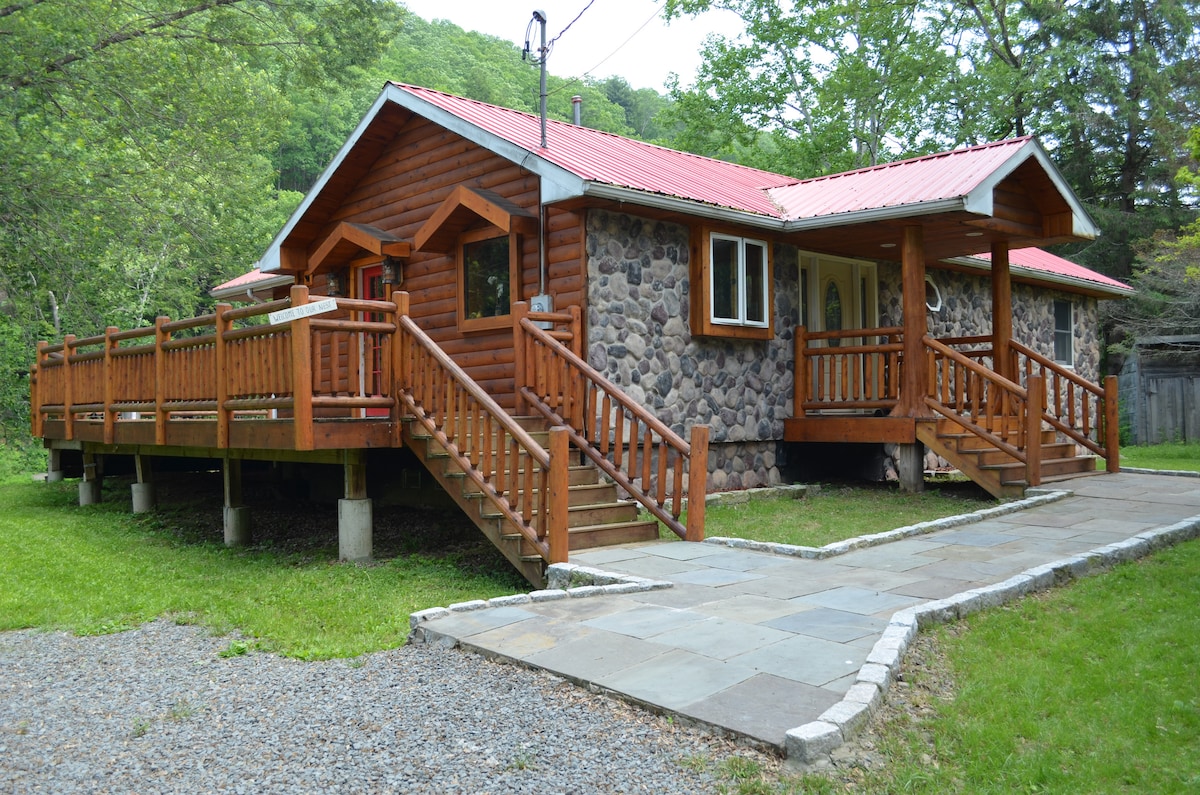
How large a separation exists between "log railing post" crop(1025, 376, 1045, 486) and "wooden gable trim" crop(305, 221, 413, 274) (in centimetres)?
738

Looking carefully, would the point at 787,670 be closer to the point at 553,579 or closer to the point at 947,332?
the point at 553,579

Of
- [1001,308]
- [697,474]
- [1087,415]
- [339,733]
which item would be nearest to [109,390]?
[697,474]

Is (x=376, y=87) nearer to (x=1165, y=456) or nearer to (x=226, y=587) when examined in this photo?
(x=1165, y=456)

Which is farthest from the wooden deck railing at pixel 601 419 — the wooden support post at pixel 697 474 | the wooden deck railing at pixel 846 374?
the wooden deck railing at pixel 846 374

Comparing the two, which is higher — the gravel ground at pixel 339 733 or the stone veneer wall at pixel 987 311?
the stone veneer wall at pixel 987 311

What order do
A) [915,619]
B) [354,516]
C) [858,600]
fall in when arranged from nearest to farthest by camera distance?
[915,619] → [858,600] → [354,516]

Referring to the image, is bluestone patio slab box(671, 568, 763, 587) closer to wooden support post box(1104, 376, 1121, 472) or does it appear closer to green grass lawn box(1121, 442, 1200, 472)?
wooden support post box(1104, 376, 1121, 472)

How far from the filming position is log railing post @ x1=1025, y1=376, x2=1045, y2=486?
411 inches

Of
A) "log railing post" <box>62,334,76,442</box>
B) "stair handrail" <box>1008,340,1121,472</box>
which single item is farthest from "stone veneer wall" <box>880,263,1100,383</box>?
"log railing post" <box>62,334,76,442</box>

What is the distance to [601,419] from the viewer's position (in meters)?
8.73

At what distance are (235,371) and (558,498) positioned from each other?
3.88m

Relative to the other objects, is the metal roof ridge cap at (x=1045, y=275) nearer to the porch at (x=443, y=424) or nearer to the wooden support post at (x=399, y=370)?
the porch at (x=443, y=424)

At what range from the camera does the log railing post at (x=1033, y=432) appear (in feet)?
34.2

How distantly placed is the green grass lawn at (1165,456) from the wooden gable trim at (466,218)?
35.9 feet
